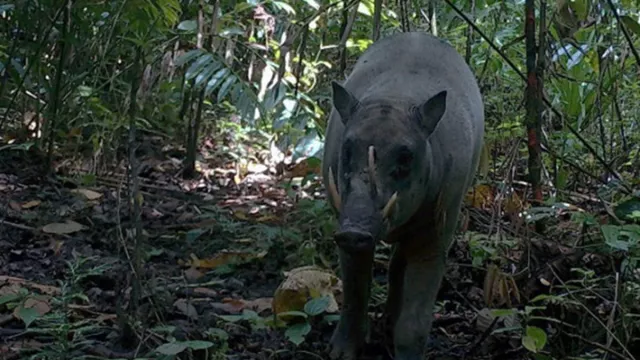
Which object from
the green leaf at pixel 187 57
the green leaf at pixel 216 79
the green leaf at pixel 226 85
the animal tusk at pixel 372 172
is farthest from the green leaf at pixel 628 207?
the green leaf at pixel 187 57

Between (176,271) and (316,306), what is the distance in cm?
128

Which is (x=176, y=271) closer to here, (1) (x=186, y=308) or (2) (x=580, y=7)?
(1) (x=186, y=308)

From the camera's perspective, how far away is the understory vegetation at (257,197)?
3598 millimetres

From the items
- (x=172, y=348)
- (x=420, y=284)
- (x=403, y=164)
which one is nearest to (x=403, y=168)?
(x=403, y=164)

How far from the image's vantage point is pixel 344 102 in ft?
12.1

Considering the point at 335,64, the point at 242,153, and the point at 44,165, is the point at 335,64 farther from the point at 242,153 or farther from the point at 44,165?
the point at 44,165

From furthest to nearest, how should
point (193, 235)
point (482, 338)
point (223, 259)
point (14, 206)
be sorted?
1. point (14, 206)
2. point (193, 235)
3. point (223, 259)
4. point (482, 338)

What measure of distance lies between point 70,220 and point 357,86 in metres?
2.04

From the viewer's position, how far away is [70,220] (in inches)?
209

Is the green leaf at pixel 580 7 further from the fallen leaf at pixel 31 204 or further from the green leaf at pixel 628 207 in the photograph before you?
the fallen leaf at pixel 31 204

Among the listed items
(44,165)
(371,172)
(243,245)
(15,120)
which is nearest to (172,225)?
(243,245)

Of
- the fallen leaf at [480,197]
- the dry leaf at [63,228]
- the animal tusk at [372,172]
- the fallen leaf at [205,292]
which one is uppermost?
the animal tusk at [372,172]

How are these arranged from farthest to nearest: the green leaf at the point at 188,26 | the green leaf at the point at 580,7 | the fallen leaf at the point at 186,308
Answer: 1. the green leaf at the point at 188,26
2. the green leaf at the point at 580,7
3. the fallen leaf at the point at 186,308

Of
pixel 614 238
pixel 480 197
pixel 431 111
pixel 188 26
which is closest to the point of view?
pixel 614 238
